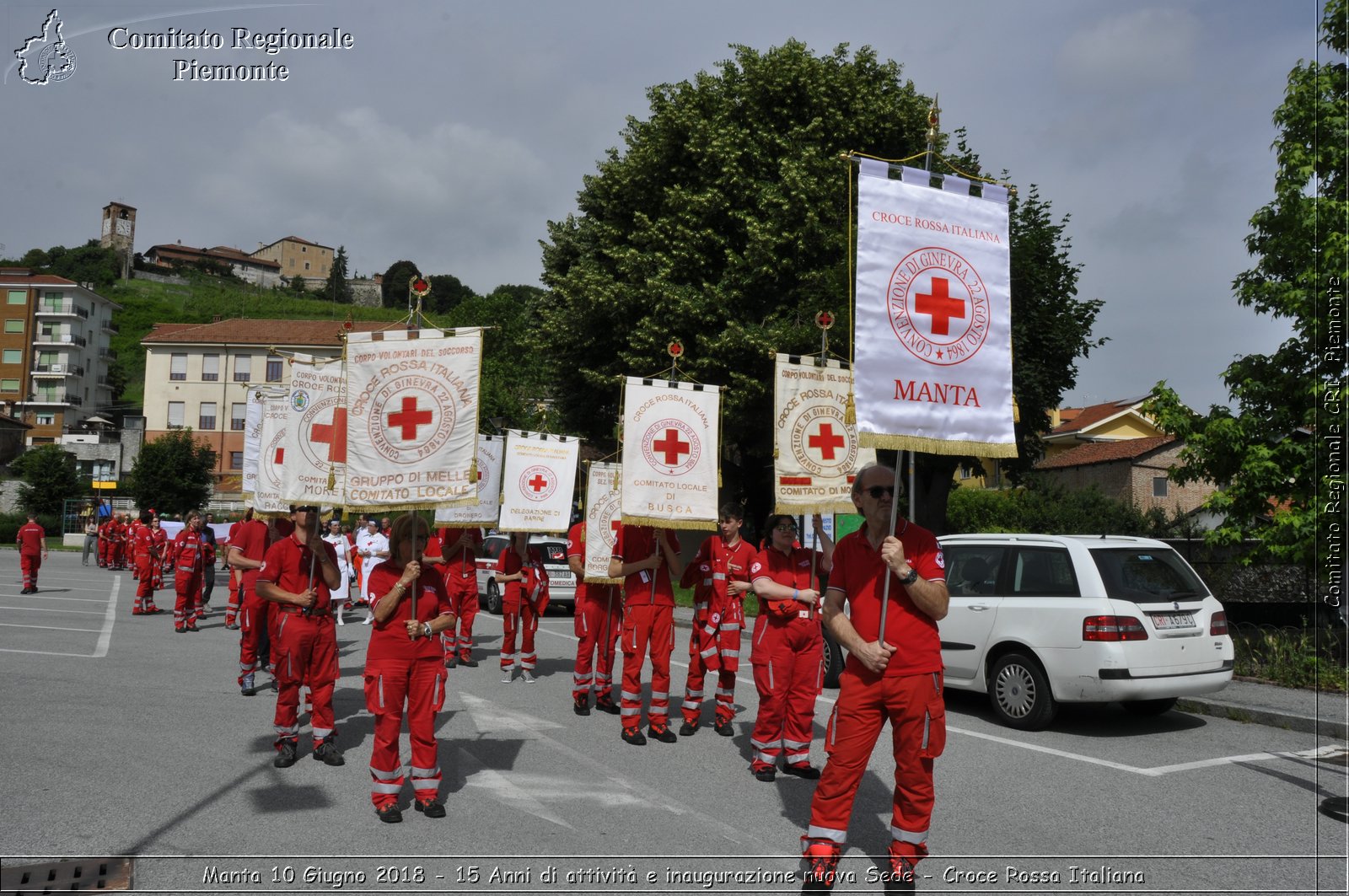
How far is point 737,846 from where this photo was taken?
217 inches

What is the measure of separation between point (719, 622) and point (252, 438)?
299 inches

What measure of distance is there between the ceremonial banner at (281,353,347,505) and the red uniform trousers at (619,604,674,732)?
311 centimetres

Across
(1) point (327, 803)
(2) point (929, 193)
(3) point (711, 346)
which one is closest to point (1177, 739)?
(2) point (929, 193)

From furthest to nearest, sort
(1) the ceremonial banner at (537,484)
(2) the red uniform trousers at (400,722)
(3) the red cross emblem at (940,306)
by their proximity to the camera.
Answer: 1. (1) the ceremonial banner at (537,484)
2. (2) the red uniform trousers at (400,722)
3. (3) the red cross emblem at (940,306)

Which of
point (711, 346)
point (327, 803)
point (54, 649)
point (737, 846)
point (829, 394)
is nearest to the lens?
point (737, 846)

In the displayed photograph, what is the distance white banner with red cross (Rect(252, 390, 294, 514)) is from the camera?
34.9 feet

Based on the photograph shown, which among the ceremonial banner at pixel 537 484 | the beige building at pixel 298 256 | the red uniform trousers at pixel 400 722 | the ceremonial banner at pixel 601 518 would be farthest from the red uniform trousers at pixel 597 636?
the beige building at pixel 298 256

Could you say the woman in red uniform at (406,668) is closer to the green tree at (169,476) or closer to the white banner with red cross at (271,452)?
the white banner with red cross at (271,452)

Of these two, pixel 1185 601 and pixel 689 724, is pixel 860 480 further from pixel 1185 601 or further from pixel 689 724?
pixel 1185 601

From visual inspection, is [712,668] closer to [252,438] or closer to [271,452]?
[271,452]

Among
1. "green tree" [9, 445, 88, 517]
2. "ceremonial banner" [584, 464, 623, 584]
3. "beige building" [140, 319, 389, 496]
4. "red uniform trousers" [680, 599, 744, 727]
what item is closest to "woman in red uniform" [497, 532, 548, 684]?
"ceremonial banner" [584, 464, 623, 584]

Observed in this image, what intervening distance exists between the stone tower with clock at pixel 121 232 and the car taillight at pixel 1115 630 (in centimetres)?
14599

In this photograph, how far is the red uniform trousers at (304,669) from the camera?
24.3 ft

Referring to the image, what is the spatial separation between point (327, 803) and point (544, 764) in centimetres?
168
